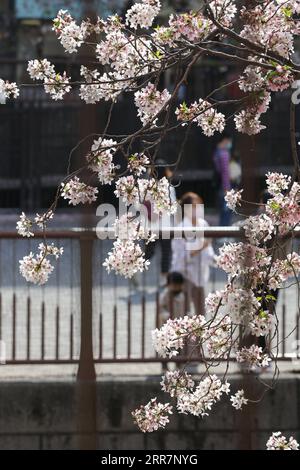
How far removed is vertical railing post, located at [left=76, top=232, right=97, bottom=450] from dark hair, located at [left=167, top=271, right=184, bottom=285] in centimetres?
96

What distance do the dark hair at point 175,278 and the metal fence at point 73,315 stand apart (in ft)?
0.40

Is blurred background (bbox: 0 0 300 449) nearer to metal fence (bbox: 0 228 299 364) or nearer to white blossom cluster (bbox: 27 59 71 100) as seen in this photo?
metal fence (bbox: 0 228 299 364)

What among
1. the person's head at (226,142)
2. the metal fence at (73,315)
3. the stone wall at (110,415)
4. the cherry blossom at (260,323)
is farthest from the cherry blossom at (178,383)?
the person's head at (226,142)

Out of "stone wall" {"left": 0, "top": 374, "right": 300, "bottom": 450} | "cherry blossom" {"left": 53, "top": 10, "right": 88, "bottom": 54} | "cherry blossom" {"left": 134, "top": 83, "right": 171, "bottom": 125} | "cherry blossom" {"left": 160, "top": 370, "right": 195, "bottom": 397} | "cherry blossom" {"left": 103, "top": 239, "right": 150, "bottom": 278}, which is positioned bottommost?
"cherry blossom" {"left": 160, "top": 370, "right": 195, "bottom": 397}

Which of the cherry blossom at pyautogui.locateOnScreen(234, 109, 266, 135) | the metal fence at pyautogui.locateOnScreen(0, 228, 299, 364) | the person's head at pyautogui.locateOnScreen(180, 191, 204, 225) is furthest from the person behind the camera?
the person's head at pyautogui.locateOnScreen(180, 191, 204, 225)

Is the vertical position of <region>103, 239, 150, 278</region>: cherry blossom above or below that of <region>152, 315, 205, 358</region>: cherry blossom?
above

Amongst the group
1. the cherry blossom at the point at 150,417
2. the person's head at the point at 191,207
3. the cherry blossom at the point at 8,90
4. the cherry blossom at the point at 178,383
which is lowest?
the cherry blossom at the point at 150,417

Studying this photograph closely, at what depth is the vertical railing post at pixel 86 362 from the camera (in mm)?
4398

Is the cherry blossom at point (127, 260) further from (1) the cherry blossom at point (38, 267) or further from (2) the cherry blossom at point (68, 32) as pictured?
(2) the cherry blossom at point (68, 32)

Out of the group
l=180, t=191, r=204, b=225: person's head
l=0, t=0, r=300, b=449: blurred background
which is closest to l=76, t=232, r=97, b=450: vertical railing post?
l=0, t=0, r=300, b=449: blurred background

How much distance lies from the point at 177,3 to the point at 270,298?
1083 centimetres

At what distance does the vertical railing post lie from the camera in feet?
14.4

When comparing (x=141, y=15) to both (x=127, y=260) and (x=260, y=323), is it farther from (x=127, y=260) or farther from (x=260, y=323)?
(x=260, y=323)

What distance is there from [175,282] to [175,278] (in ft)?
0.13
